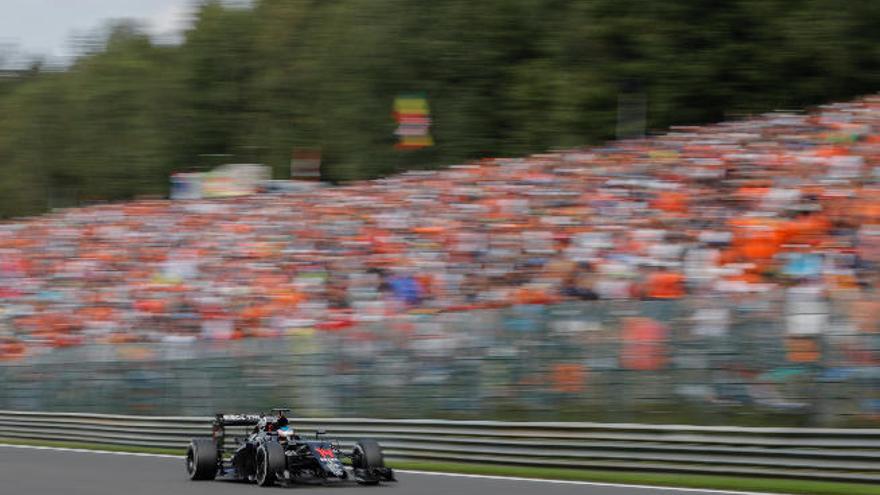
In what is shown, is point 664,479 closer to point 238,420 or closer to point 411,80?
point 238,420

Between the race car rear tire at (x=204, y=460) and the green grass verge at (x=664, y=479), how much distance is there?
7.83 ft

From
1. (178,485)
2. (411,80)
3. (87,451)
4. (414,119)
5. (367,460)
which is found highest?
(411,80)

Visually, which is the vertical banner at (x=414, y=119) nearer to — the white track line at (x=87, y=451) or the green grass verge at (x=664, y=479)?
the white track line at (x=87, y=451)

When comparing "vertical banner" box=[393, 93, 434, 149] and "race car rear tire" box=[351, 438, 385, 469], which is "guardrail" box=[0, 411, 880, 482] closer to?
"race car rear tire" box=[351, 438, 385, 469]

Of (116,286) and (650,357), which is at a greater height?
(650,357)

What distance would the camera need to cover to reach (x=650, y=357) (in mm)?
13141

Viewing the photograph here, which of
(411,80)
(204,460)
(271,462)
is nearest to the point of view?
(271,462)

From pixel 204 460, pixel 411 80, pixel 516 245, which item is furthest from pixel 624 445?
pixel 411 80

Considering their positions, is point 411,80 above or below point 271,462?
above

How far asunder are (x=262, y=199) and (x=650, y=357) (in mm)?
17375

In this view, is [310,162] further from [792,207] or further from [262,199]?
[792,207]

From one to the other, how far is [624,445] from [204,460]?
388cm

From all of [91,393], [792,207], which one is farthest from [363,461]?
[91,393]

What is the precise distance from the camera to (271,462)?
12.3 metres
